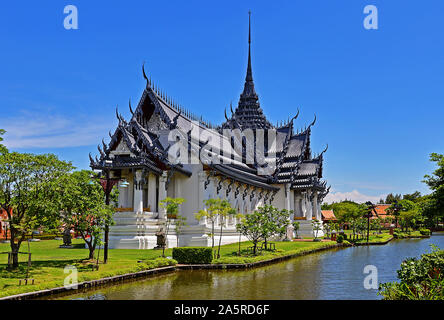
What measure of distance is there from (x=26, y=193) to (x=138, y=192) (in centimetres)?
1215

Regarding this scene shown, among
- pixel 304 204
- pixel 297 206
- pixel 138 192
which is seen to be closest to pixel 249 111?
pixel 297 206

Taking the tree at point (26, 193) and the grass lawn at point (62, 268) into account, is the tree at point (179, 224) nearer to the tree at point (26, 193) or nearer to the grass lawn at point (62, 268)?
the grass lawn at point (62, 268)

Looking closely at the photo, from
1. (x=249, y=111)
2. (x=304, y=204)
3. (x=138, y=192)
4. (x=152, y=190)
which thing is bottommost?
(x=304, y=204)

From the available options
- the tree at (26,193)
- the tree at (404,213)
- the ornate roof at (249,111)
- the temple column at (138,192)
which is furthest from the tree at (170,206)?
the tree at (404,213)

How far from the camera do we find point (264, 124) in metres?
54.6

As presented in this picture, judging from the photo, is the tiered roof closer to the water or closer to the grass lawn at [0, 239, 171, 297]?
the grass lawn at [0, 239, 171, 297]

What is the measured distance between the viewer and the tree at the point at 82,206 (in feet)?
57.0

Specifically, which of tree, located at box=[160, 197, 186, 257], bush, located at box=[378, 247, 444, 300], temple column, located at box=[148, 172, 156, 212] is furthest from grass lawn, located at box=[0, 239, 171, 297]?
bush, located at box=[378, 247, 444, 300]

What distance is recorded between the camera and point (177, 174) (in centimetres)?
3161

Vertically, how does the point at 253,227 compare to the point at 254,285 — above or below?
above

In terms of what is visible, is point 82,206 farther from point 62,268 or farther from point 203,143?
point 203,143

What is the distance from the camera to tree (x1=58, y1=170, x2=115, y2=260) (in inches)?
683

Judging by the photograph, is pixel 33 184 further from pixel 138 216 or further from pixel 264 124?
pixel 264 124
